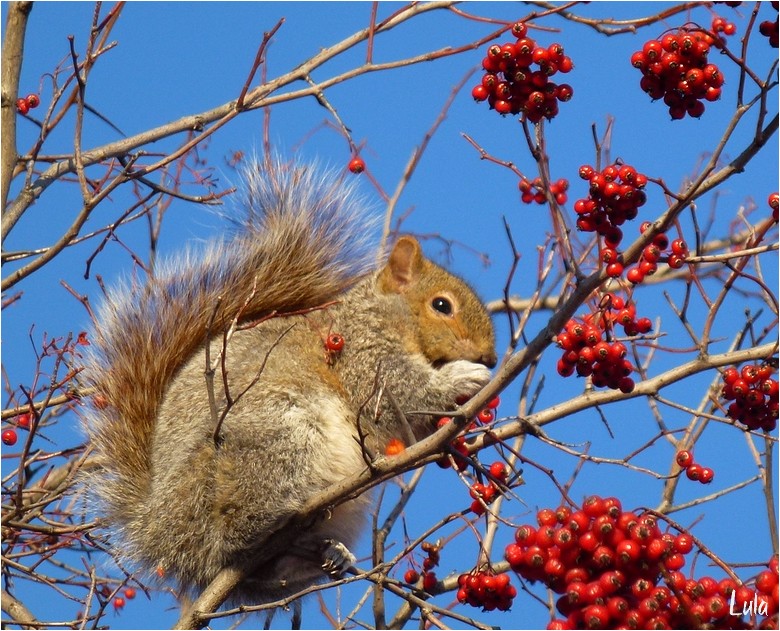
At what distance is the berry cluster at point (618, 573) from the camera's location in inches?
91.3

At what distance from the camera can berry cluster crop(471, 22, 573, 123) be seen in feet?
9.00

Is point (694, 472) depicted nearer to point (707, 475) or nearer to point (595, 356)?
point (707, 475)

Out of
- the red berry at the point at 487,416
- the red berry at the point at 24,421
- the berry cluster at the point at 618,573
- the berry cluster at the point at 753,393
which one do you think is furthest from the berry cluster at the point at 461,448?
the red berry at the point at 24,421

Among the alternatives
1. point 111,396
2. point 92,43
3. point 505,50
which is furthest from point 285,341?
point 505,50

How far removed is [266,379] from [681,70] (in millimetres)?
2000

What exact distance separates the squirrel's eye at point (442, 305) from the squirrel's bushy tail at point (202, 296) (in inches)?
16.8

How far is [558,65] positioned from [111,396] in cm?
226

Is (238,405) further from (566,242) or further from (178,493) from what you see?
(566,242)

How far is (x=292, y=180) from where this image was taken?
4.66 meters

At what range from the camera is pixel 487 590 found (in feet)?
9.68

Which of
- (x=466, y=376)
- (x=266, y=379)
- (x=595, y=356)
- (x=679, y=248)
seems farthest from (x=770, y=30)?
(x=266, y=379)

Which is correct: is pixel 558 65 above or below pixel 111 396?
above

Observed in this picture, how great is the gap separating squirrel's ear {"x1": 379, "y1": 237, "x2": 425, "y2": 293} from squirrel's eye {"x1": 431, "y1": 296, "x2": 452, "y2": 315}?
168 millimetres

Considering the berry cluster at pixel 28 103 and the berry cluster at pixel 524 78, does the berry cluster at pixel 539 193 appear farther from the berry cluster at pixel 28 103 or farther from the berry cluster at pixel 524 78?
the berry cluster at pixel 28 103
